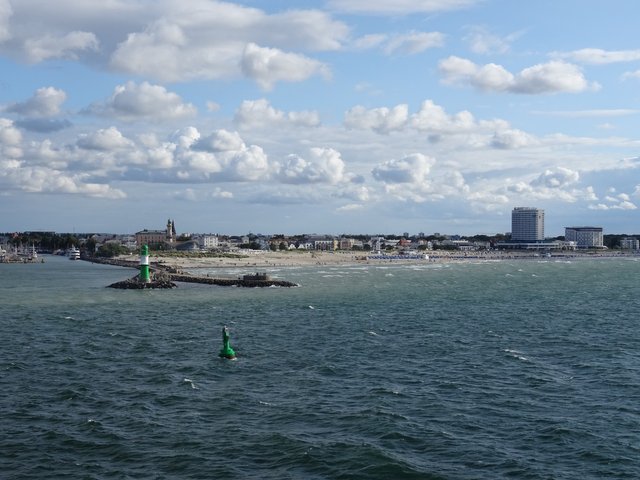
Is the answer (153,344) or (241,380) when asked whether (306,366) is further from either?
(153,344)

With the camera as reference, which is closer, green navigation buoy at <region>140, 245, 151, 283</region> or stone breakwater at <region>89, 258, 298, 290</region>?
stone breakwater at <region>89, 258, 298, 290</region>

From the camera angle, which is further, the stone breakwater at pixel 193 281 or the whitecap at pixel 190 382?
the stone breakwater at pixel 193 281

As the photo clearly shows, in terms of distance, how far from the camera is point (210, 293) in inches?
3563

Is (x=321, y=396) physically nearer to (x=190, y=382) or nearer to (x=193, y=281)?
(x=190, y=382)

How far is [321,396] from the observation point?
3234cm

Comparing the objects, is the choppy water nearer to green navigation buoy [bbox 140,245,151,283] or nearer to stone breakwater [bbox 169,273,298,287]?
green navigation buoy [bbox 140,245,151,283]

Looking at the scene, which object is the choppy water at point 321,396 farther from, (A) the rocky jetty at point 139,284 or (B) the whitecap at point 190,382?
(A) the rocky jetty at point 139,284

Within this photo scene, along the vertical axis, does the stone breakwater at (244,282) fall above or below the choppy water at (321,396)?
above

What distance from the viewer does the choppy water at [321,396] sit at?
24109mm

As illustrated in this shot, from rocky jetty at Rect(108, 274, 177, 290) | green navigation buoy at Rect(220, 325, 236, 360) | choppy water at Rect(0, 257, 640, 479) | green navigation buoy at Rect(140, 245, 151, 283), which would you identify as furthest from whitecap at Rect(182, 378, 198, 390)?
green navigation buoy at Rect(140, 245, 151, 283)

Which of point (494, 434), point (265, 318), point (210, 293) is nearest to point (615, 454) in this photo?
point (494, 434)

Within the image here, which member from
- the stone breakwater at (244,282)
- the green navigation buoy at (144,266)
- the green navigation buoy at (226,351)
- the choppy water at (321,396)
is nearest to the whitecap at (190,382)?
the choppy water at (321,396)

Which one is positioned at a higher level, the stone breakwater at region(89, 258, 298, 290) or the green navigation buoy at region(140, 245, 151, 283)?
the green navigation buoy at region(140, 245, 151, 283)

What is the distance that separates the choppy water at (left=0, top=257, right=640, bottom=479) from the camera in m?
24.1
